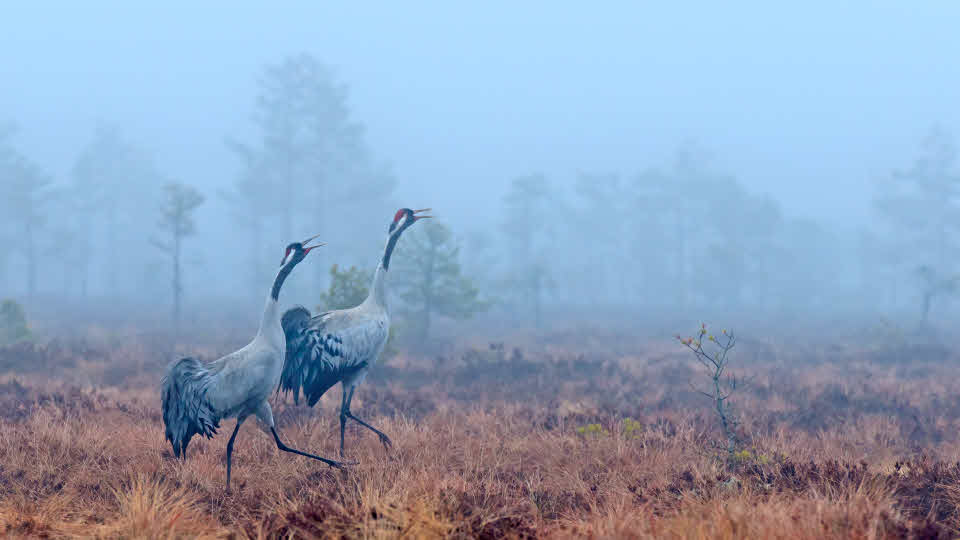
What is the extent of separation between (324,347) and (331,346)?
0.07m

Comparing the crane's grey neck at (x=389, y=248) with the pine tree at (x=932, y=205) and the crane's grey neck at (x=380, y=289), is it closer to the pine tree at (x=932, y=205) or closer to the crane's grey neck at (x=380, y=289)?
the crane's grey neck at (x=380, y=289)

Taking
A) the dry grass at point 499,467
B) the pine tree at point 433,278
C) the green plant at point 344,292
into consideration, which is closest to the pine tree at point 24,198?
the pine tree at point 433,278

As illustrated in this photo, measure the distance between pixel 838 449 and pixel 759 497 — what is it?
342cm

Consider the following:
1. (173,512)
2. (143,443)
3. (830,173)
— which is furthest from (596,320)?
(830,173)

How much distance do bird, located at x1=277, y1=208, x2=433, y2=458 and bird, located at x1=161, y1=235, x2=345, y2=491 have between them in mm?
1362

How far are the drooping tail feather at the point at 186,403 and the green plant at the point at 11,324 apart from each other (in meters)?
11.5

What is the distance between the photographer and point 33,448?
5.81m

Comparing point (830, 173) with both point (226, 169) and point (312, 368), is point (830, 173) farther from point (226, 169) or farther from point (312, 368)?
point (312, 368)

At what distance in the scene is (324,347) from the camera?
6.53 metres

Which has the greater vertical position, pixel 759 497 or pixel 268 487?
pixel 759 497

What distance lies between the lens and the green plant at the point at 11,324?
45.5 ft

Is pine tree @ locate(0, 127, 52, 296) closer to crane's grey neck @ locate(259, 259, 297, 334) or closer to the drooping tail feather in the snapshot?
the drooping tail feather

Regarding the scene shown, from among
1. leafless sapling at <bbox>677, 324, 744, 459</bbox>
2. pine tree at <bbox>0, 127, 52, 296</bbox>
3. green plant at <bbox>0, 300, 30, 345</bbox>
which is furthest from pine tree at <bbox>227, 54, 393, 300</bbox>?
leafless sapling at <bbox>677, 324, 744, 459</bbox>

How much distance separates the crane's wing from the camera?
21.5 feet
